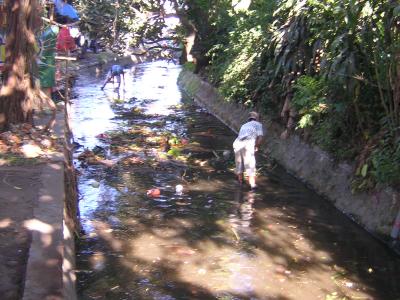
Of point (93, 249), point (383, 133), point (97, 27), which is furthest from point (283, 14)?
point (97, 27)

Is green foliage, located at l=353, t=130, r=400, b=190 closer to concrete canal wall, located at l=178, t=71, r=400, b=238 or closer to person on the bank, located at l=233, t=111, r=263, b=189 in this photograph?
concrete canal wall, located at l=178, t=71, r=400, b=238

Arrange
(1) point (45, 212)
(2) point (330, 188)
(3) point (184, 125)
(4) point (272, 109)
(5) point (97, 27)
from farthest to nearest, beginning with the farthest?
(5) point (97, 27) → (3) point (184, 125) → (4) point (272, 109) → (2) point (330, 188) → (1) point (45, 212)

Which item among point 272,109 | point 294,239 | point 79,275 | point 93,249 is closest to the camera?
point 79,275

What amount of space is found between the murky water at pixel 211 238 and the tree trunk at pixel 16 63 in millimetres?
1987

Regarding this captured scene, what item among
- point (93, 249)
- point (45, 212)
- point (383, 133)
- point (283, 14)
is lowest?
point (93, 249)

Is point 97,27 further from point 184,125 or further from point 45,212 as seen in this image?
point 45,212

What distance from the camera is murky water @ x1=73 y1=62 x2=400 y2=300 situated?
665 cm

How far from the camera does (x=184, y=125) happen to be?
58.6 ft

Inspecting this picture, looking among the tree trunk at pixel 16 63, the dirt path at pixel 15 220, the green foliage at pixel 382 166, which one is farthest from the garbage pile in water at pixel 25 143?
the green foliage at pixel 382 166

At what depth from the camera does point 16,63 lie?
9.01 m

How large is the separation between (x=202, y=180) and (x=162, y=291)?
5093 mm

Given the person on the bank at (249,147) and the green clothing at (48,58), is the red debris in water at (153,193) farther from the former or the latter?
the green clothing at (48,58)

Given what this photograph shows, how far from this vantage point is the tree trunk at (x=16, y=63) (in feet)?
29.2

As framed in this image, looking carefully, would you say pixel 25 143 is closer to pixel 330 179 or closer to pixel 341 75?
pixel 341 75
